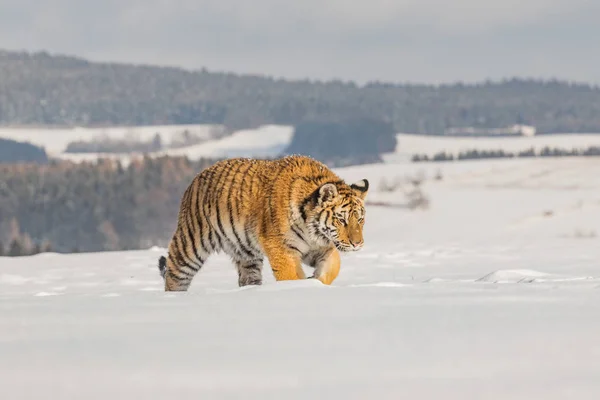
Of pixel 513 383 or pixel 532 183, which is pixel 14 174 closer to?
pixel 532 183

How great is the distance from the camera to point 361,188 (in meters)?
10.4

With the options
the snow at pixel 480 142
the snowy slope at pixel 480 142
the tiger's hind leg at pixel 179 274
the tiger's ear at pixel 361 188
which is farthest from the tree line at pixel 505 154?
the tiger's ear at pixel 361 188

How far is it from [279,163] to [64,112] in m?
166

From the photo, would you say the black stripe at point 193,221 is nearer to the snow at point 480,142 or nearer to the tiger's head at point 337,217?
the tiger's head at point 337,217

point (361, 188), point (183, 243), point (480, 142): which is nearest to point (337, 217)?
point (361, 188)

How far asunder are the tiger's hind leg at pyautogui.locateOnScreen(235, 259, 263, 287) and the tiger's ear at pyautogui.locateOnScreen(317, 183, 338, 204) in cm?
154

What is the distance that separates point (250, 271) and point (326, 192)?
1.73 metres

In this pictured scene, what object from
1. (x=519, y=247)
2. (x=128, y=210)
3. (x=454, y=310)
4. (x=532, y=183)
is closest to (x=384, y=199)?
(x=532, y=183)

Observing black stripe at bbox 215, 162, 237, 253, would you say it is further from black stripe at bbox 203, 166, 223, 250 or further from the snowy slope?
the snowy slope

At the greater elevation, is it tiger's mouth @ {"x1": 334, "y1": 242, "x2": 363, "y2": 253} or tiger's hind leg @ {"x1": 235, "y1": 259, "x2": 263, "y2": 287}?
tiger's mouth @ {"x1": 334, "y1": 242, "x2": 363, "y2": 253}

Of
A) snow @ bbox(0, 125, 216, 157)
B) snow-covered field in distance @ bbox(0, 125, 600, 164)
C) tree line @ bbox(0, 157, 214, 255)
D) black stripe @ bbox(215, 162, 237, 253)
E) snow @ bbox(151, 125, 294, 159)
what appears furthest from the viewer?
snow @ bbox(151, 125, 294, 159)

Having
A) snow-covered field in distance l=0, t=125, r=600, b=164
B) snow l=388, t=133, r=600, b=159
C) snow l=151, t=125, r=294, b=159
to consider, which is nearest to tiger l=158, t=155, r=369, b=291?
snow l=388, t=133, r=600, b=159

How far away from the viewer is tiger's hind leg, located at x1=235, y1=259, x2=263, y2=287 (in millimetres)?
11289

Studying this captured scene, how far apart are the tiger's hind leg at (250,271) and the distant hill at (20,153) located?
115239 millimetres
